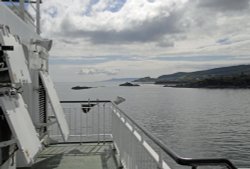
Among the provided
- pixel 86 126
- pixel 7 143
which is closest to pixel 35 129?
pixel 7 143

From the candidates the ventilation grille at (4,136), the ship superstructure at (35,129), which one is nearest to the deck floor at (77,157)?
Result: the ship superstructure at (35,129)

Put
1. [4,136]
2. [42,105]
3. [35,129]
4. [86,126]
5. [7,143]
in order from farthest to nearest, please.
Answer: [86,126], [42,105], [35,129], [4,136], [7,143]

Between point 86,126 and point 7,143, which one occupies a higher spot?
point 7,143

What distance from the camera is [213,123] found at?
31.4 meters

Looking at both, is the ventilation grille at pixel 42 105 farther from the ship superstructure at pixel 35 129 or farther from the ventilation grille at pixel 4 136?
the ventilation grille at pixel 4 136

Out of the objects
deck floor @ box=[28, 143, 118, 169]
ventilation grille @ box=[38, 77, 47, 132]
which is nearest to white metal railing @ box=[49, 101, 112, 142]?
deck floor @ box=[28, 143, 118, 169]

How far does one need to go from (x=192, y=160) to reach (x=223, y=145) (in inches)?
826

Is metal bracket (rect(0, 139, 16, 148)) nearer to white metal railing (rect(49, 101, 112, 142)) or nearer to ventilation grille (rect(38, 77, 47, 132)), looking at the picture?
ventilation grille (rect(38, 77, 47, 132))

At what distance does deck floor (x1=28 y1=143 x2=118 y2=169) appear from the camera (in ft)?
18.5

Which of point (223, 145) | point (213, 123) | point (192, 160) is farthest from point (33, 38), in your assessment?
point (213, 123)

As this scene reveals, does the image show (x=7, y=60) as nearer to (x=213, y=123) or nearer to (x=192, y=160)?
(x=192, y=160)

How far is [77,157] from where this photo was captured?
246 inches

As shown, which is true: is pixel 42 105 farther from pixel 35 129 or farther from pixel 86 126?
pixel 86 126

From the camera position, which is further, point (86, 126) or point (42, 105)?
point (86, 126)
